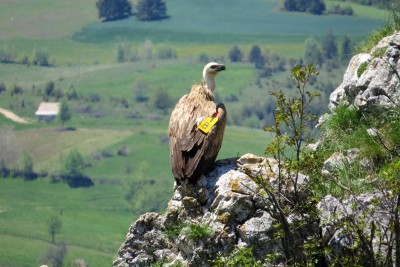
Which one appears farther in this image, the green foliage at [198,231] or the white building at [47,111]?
the white building at [47,111]

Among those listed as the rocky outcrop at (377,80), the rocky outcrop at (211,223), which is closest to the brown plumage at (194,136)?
the rocky outcrop at (211,223)

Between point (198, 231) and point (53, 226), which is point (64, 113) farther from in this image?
point (198, 231)

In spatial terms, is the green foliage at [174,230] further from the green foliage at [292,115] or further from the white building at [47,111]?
the white building at [47,111]

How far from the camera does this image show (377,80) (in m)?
17.5

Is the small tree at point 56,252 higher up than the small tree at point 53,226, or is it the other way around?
the small tree at point 56,252

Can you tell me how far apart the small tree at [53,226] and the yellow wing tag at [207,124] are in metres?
104

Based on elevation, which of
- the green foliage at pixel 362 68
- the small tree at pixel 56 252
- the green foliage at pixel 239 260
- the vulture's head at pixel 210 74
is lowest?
the small tree at pixel 56 252

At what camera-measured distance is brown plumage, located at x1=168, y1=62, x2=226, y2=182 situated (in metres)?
16.8

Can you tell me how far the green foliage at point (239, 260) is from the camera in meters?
14.5

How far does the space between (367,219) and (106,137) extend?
514ft

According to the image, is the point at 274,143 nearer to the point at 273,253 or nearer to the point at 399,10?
the point at 273,253

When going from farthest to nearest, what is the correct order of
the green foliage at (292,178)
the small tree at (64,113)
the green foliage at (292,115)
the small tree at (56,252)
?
1. the small tree at (64,113)
2. the small tree at (56,252)
3. the green foliage at (292,115)
4. the green foliage at (292,178)

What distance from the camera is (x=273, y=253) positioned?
49.7 feet

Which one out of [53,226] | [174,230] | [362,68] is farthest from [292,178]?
[53,226]
